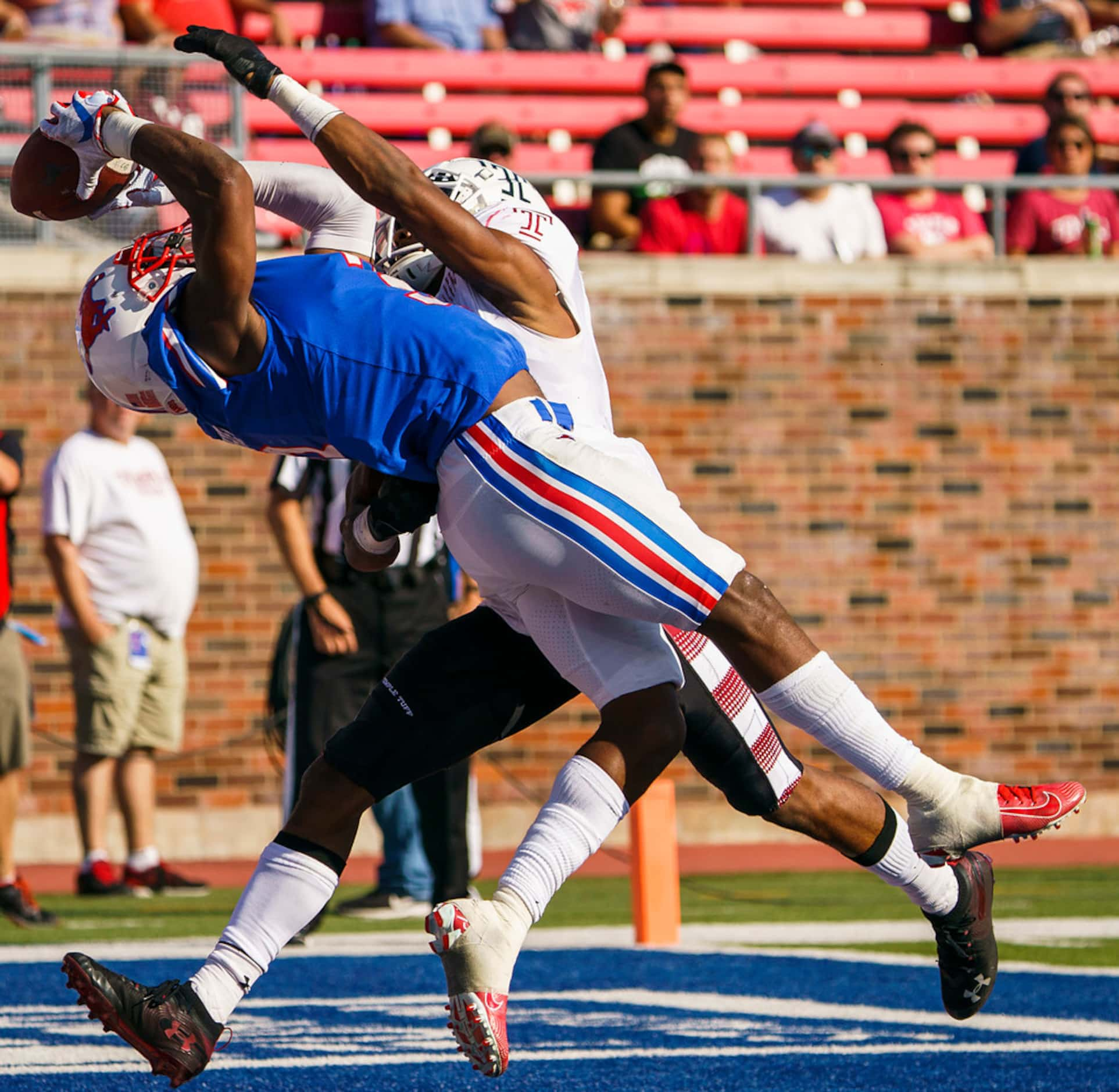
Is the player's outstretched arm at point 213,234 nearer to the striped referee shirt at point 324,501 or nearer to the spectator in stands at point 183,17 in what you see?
the striped referee shirt at point 324,501

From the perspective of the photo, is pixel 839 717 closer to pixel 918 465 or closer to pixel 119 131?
pixel 119 131

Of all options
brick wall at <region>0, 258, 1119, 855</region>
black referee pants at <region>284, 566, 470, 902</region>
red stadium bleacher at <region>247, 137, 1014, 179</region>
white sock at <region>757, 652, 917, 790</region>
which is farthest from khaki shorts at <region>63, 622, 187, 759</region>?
white sock at <region>757, 652, 917, 790</region>

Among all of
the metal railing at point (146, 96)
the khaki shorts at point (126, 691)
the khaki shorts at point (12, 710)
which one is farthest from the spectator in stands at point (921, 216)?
the khaki shorts at point (12, 710)

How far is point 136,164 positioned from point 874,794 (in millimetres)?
2030

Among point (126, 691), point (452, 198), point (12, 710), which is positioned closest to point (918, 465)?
point (126, 691)

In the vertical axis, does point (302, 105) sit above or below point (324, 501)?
above

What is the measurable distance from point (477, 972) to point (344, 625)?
3545 millimetres

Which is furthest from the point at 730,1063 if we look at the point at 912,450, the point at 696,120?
the point at 696,120

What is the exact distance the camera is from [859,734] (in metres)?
3.78

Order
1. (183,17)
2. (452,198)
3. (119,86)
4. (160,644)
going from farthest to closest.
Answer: (183,17) < (119,86) < (160,644) < (452,198)

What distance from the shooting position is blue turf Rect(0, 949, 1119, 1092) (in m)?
4.12

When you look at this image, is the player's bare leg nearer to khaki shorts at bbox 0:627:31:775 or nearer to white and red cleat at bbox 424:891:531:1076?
white and red cleat at bbox 424:891:531:1076

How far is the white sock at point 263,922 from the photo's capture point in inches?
143

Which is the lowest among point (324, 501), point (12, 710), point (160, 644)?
point (160, 644)
